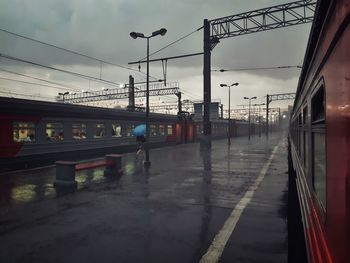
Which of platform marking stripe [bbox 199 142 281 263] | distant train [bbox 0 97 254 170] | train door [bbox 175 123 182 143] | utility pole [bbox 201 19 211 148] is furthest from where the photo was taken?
train door [bbox 175 123 182 143]

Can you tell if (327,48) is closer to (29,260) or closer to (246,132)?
(29,260)

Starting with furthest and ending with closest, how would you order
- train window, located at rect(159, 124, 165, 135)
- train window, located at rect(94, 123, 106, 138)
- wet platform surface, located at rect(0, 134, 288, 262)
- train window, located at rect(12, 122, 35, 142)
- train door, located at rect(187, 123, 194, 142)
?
train door, located at rect(187, 123, 194, 142) → train window, located at rect(159, 124, 165, 135) → train window, located at rect(94, 123, 106, 138) → train window, located at rect(12, 122, 35, 142) → wet platform surface, located at rect(0, 134, 288, 262)

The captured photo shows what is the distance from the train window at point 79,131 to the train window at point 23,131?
119 inches

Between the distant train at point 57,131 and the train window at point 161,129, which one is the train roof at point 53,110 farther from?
the train window at point 161,129

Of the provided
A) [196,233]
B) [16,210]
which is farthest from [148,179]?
[196,233]

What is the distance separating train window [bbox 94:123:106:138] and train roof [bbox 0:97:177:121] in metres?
0.61

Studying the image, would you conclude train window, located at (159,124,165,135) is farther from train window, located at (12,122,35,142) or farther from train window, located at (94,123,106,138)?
train window, located at (12,122,35,142)

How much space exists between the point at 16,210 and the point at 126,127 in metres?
16.8

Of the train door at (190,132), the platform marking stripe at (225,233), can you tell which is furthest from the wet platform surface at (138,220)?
the train door at (190,132)

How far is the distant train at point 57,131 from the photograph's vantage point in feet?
48.7

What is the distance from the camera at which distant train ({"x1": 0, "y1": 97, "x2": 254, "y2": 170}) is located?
1485 centimetres

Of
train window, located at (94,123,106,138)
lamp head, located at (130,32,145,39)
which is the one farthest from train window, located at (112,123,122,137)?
lamp head, located at (130,32,145,39)

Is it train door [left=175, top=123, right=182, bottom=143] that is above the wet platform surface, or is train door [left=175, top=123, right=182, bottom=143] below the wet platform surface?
above

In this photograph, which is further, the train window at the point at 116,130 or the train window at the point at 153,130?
the train window at the point at 153,130
